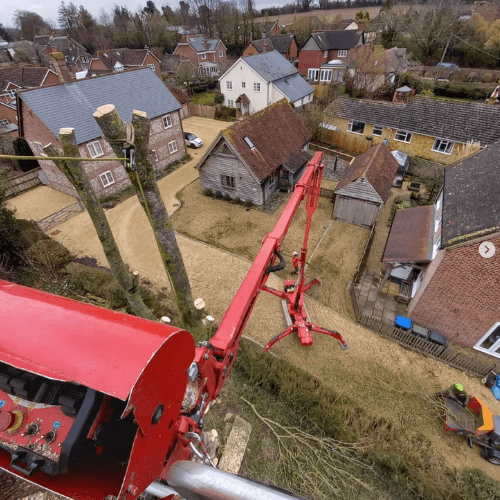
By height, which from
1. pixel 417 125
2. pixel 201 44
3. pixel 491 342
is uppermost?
pixel 201 44

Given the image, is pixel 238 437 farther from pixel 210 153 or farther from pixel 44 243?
pixel 210 153

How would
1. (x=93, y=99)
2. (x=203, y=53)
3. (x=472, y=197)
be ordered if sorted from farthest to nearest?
(x=203, y=53) < (x=93, y=99) < (x=472, y=197)

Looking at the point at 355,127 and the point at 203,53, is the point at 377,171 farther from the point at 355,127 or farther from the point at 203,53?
the point at 203,53

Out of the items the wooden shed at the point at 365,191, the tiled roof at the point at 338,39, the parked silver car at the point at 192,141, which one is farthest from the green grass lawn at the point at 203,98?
the wooden shed at the point at 365,191

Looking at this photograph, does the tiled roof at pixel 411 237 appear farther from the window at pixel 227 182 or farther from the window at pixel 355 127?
the window at pixel 355 127

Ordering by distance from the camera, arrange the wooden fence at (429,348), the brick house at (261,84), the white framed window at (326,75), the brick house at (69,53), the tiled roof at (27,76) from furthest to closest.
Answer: the brick house at (69,53)
the white framed window at (326,75)
the tiled roof at (27,76)
the brick house at (261,84)
the wooden fence at (429,348)

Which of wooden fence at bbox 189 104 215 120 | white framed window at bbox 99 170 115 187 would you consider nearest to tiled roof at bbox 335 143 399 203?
white framed window at bbox 99 170 115 187

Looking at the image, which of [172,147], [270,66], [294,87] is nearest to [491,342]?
[172,147]
